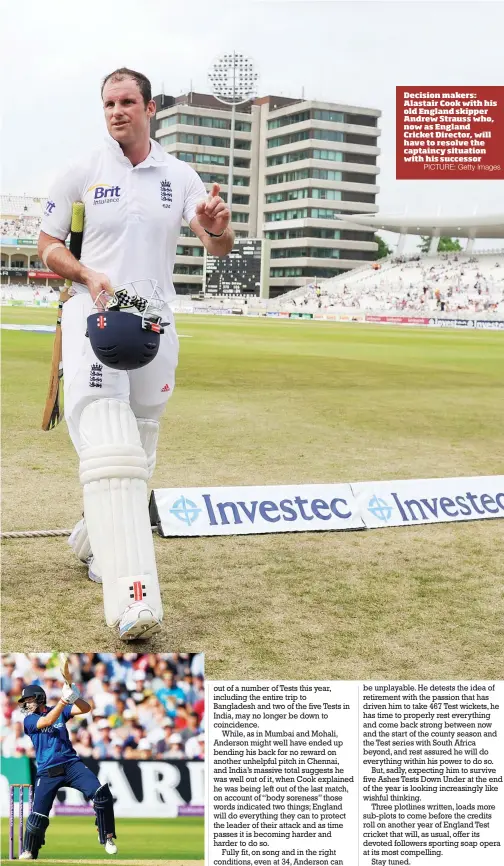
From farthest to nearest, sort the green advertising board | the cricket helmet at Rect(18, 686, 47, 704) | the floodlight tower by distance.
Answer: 1. the floodlight tower
2. the cricket helmet at Rect(18, 686, 47, 704)
3. the green advertising board

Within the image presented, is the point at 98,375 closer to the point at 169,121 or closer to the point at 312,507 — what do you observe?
the point at 312,507

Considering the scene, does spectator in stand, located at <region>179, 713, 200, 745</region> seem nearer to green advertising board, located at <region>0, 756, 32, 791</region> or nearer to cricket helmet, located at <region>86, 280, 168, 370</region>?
green advertising board, located at <region>0, 756, 32, 791</region>

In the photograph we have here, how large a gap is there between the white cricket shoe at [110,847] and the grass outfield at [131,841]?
→ 14mm

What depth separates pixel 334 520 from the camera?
5754mm

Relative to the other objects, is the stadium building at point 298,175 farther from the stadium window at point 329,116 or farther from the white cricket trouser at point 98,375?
the white cricket trouser at point 98,375

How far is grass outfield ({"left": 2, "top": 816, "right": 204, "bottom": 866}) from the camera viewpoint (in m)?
2.69

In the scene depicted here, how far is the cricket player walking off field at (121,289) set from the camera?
3.46 metres

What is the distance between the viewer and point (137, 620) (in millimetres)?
3281

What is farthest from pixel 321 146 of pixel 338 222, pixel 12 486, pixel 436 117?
pixel 12 486

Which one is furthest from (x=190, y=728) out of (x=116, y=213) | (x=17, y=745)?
(x=116, y=213)

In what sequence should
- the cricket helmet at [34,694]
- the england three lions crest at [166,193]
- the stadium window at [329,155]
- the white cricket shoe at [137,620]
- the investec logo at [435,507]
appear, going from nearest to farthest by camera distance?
the cricket helmet at [34,694]
the white cricket shoe at [137,620]
the england three lions crest at [166,193]
the investec logo at [435,507]
the stadium window at [329,155]

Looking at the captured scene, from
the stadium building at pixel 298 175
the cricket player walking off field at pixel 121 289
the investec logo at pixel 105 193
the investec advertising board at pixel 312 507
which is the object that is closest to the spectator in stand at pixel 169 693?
Result: the cricket player walking off field at pixel 121 289

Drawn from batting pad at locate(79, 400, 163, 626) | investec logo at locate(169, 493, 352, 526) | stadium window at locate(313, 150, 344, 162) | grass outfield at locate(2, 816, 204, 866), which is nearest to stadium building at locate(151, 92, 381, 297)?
stadium window at locate(313, 150, 344, 162)

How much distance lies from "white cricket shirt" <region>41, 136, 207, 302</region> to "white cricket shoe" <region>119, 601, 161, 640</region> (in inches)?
55.9
